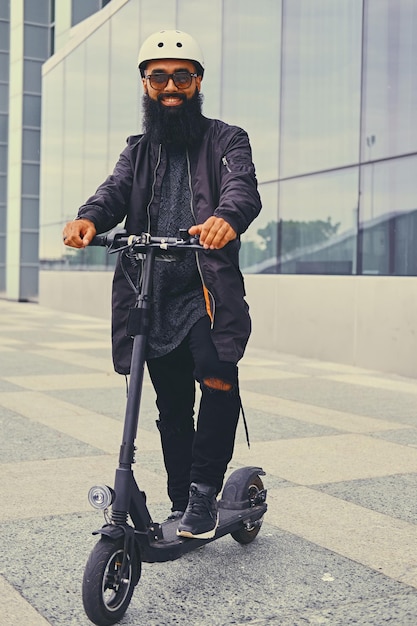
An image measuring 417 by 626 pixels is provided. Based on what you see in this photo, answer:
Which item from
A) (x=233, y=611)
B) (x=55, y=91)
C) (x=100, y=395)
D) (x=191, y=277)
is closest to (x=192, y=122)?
(x=191, y=277)

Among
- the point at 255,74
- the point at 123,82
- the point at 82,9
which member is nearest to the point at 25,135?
the point at 82,9

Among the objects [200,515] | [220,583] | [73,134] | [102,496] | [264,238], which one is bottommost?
[220,583]

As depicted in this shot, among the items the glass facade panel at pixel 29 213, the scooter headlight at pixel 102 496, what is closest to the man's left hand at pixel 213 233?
the scooter headlight at pixel 102 496

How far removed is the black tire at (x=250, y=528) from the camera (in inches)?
143

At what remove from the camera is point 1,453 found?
548 cm

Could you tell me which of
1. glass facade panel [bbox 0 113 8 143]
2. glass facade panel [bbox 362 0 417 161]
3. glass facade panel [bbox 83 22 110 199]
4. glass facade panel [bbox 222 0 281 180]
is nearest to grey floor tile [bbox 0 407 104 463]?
glass facade panel [bbox 362 0 417 161]

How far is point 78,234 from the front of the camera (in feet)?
10.2

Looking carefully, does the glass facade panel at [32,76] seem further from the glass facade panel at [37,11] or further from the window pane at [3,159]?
the window pane at [3,159]

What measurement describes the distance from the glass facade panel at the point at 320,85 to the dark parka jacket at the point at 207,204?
8.74 metres

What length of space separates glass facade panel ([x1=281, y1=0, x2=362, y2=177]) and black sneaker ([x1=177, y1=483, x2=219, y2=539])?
913cm

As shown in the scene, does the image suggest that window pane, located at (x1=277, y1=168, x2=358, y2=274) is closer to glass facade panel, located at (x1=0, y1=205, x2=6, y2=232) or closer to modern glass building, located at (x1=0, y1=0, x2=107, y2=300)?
modern glass building, located at (x1=0, y1=0, x2=107, y2=300)

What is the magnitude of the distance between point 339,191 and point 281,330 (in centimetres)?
237

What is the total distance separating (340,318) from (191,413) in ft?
27.9

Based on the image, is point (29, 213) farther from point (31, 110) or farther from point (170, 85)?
point (170, 85)
